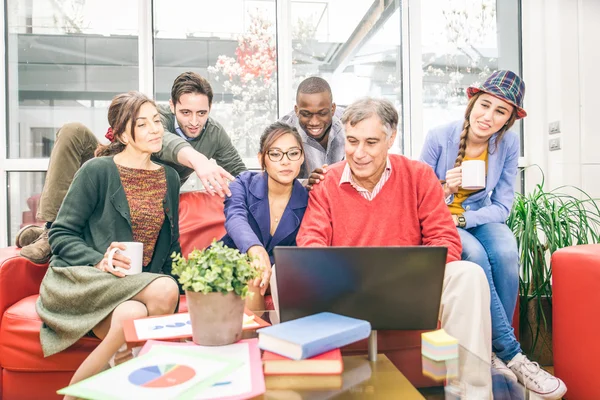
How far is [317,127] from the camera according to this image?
2.47 meters

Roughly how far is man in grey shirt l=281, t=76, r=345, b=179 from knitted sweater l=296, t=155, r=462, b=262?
0.65m

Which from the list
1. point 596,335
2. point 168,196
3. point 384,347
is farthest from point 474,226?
point 168,196

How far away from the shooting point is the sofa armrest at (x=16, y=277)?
183cm

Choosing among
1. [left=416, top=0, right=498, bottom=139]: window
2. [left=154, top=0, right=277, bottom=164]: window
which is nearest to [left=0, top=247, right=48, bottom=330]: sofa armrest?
[left=154, top=0, right=277, bottom=164]: window

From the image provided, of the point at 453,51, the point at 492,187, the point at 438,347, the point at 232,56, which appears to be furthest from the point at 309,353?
the point at 453,51

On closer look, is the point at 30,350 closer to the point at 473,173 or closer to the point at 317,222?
the point at 317,222

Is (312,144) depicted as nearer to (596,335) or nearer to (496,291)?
(496,291)

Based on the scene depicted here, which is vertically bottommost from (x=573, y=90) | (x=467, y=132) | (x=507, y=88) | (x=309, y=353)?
(x=309, y=353)

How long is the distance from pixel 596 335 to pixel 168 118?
2.11m

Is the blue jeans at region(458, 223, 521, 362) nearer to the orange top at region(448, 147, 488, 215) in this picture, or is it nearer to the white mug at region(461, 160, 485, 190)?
the orange top at region(448, 147, 488, 215)

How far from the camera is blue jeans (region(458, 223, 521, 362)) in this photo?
6.19 ft

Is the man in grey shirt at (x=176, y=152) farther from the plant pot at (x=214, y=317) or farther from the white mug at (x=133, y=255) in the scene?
the plant pot at (x=214, y=317)

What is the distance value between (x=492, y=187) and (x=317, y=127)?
91 centimetres

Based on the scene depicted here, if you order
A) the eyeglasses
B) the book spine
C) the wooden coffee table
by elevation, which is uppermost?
the eyeglasses
